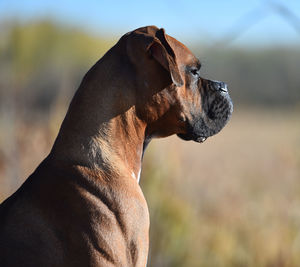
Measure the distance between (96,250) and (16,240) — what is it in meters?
0.36

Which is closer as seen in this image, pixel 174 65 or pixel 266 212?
pixel 174 65

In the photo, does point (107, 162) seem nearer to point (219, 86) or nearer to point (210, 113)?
point (210, 113)

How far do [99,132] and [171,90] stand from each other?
1.43ft

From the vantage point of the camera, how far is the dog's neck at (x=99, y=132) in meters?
3.21

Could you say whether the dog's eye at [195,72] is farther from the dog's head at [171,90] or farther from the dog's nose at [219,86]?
the dog's nose at [219,86]

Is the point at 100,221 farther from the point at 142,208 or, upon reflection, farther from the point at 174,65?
the point at 174,65

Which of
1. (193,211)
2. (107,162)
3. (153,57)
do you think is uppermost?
(153,57)

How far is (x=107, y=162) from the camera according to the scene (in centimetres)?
321

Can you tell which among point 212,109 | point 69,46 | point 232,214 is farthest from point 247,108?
point 212,109

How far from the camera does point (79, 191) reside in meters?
3.11

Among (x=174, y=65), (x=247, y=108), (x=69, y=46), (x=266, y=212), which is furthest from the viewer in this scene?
(x=69, y=46)

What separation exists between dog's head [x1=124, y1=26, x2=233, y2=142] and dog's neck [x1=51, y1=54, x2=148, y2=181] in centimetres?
10

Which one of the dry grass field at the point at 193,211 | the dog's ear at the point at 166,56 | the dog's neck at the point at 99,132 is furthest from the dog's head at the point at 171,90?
the dry grass field at the point at 193,211

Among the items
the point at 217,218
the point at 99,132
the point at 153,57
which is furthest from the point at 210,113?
the point at 217,218
